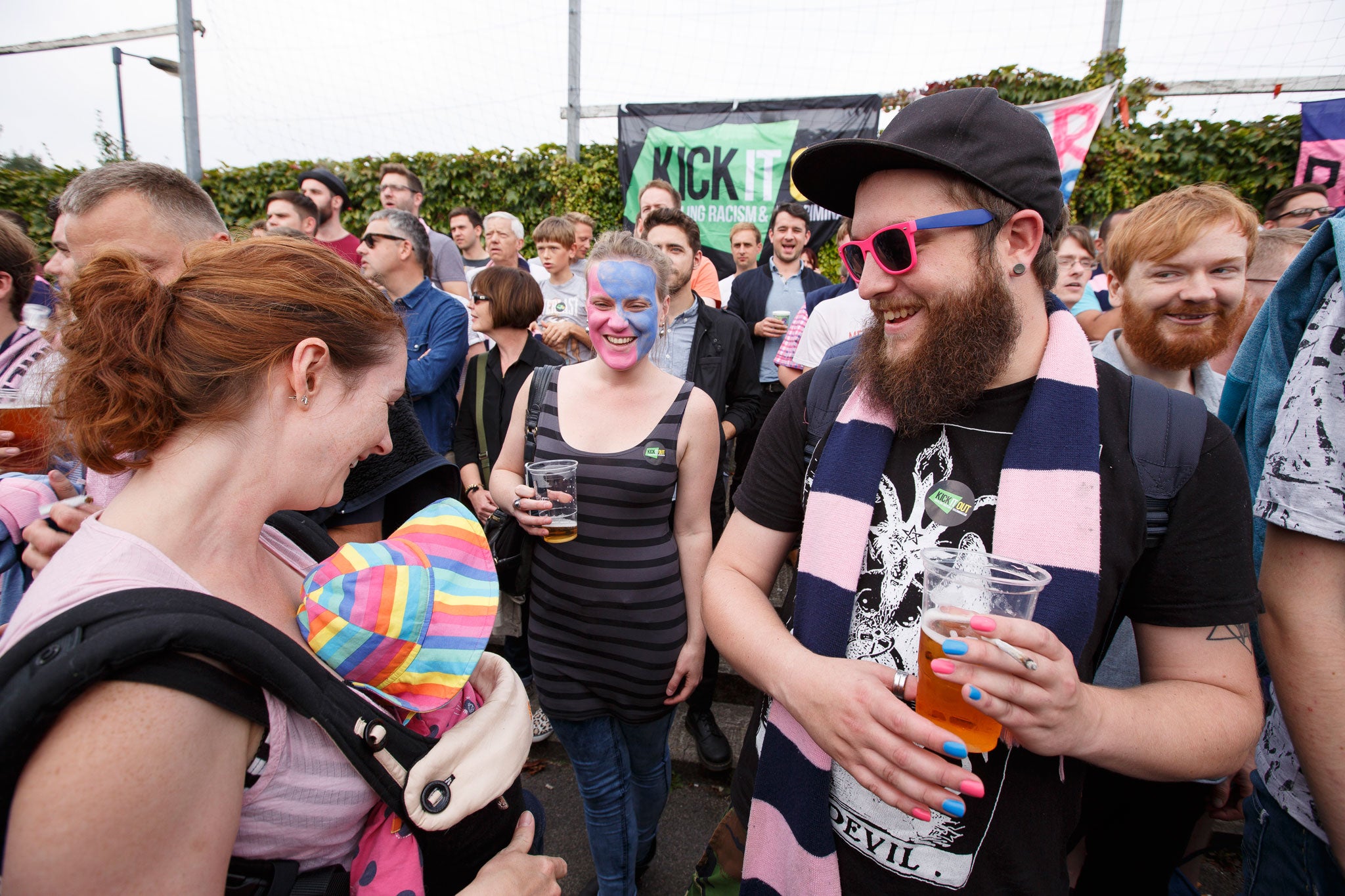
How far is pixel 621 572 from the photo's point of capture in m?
2.46

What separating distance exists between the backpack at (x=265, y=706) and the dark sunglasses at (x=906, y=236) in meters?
1.28

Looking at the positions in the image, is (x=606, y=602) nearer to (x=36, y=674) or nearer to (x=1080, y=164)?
(x=36, y=674)

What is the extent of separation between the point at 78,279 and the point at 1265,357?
2675mm

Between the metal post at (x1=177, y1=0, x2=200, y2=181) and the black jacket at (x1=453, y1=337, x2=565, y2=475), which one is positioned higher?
the metal post at (x1=177, y1=0, x2=200, y2=181)

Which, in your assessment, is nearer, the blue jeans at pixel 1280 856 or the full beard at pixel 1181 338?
the blue jeans at pixel 1280 856

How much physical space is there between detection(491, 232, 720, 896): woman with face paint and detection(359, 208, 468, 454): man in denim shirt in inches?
70.4

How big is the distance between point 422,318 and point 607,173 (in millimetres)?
5387

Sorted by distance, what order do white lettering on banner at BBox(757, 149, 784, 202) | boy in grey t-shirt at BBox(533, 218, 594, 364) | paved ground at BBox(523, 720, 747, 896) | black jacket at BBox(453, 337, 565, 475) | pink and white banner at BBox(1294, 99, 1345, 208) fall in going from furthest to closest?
white lettering on banner at BBox(757, 149, 784, 202), pink and white banner at BBox(1294, 99, 1345, 208), boy in grey t-shirt at BBox(533, 218, 594, 364), black jacket at BBox(453, 337, 565, 475), paved ground at BBox(523, 720, 747, 896)

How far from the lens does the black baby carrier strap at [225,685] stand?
2.53 ft

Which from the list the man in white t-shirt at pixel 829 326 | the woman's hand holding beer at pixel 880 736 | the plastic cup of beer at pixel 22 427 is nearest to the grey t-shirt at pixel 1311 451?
the woman's hand holding beer at pixel 880 736

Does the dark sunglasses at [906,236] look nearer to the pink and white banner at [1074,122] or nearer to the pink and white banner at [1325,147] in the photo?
the pink and white banner at [1074,122]

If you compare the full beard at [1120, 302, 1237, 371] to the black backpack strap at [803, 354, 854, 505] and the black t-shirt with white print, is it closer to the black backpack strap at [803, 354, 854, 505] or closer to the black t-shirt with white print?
the black t-shirt with white print

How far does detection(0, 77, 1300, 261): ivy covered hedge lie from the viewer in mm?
6844

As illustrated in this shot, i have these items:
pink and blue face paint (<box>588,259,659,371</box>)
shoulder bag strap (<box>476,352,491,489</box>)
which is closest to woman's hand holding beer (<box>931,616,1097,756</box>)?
pink and blue face paint (<box>588,259,659,371</box>)
